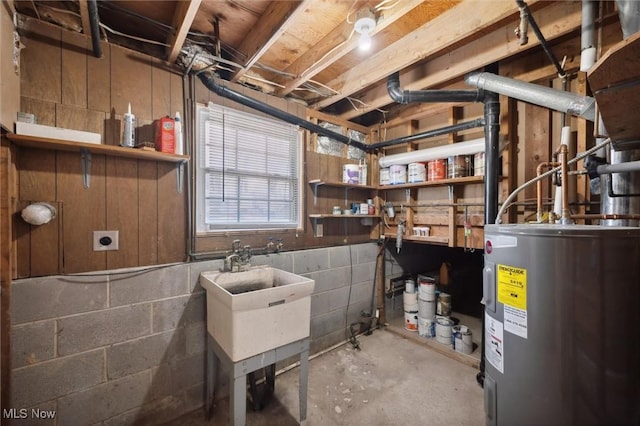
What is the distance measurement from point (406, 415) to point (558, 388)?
1.21m

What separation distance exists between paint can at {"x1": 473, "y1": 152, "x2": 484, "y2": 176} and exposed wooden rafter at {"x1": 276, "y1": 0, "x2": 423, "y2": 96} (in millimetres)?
1334

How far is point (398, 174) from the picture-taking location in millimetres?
2797

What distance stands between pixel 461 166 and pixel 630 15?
4.27 feet

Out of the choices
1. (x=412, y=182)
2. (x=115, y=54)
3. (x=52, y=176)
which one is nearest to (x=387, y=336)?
(x=412, y=182)

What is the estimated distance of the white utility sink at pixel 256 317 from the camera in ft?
4.77

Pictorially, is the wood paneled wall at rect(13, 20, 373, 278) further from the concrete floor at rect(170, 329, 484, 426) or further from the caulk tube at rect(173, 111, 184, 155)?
the concrete floor at rect(170, 329, 484, 426)

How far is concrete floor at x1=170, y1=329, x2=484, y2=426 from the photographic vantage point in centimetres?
179

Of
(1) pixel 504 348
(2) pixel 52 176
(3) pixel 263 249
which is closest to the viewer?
(1) pixel 504 348

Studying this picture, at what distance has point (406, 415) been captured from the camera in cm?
182

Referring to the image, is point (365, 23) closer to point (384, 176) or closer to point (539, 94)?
point (539, 94)

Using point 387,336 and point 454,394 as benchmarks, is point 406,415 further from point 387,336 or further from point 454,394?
point 387,336

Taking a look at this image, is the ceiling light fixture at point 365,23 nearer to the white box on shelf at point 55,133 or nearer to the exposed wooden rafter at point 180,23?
the exposed wooden rafter at point 180,23

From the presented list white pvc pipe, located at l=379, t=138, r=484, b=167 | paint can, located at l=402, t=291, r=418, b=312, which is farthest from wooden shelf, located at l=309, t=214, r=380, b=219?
paint can, located at l=402, t=291, r=418, b=312

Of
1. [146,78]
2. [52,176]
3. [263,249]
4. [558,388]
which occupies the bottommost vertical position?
[558,388]
